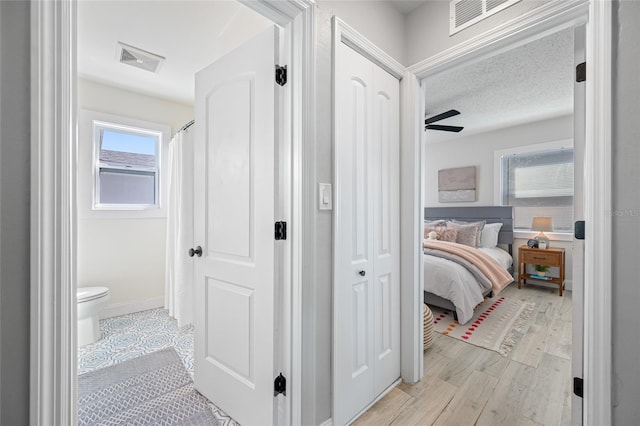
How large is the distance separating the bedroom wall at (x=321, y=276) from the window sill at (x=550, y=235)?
14.2ft

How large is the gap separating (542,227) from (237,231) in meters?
4.64

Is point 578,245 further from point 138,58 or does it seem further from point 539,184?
point 539,184

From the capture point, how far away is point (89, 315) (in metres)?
2.33

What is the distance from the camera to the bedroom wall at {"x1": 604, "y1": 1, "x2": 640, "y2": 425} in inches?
36.9

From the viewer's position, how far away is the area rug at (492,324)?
2.45 metres

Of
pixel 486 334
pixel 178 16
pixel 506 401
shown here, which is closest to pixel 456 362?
pixel 506 401

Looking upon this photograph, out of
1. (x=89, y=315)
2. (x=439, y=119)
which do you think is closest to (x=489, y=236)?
(x=439, y=119)

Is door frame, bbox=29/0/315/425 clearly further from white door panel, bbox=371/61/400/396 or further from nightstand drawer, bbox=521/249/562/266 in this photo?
nightstand drawer, bbox=521/249/562/266

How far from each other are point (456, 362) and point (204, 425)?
180 cm

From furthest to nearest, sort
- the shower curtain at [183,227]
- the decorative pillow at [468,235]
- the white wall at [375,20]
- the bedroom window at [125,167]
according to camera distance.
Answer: the decorative pillow at [468,235]
the bedroom window at [125,167]
the shower curtain at [183,227]
the white wall at [375,20]

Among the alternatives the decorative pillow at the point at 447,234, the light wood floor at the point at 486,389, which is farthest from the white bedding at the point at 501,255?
the light wood floor at the point at 486,389

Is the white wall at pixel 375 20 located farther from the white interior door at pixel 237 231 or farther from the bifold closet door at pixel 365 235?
the white interior door at pixel 237 231

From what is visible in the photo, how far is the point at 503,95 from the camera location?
319 cm

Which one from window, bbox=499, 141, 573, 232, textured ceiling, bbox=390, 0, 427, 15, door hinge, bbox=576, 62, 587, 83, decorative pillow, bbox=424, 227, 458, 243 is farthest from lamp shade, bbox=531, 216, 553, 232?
textured ceiling, bbox=390, 0, 427, 15
